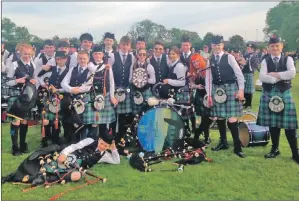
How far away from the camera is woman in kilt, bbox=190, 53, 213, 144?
19.6ft

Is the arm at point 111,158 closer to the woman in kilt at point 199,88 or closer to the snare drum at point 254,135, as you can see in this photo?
the woman in kilt at point 199,88

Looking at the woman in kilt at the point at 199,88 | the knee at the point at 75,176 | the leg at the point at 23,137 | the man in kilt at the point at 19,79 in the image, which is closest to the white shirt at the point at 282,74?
the woman in kilt at the point at 199,88

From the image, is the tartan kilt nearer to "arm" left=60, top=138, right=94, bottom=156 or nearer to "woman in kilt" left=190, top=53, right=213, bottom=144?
"arm" left=60, top=138, right=94, bottom=156

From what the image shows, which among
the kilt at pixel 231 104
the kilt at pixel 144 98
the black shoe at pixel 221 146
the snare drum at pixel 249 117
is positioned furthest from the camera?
the snare drum at pixel 249 117

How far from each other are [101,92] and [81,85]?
325mm

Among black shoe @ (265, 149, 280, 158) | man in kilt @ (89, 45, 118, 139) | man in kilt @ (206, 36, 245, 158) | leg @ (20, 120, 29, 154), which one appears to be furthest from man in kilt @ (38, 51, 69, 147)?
black shoe @ (265, 149, 280, 158)

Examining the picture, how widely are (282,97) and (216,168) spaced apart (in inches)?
55.6

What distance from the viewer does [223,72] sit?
5.51 metres

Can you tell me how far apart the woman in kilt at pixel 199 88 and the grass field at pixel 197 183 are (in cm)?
82

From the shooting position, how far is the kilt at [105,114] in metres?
5.54

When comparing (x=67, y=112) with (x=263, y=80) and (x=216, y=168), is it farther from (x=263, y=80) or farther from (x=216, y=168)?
(x=263, y=80)

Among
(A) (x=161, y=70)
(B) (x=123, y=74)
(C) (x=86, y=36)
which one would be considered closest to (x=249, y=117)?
(A) (x=161, y=70)

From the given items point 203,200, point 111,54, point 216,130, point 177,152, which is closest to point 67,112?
point 111,54

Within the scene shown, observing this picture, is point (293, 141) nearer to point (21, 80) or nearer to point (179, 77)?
point (179, 77)
